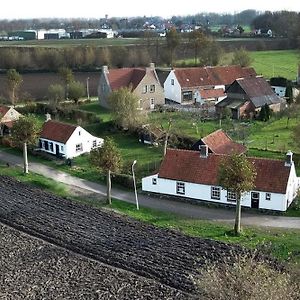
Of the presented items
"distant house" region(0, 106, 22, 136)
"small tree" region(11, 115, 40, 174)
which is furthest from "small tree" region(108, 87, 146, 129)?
"small tree" region(11, 115, 40, 174)

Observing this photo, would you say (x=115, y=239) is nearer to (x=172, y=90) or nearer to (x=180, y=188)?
(x=180, y=188)

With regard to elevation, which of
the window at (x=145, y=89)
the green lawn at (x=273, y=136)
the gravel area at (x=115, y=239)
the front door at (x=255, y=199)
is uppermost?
the window at (x=145, y=89)

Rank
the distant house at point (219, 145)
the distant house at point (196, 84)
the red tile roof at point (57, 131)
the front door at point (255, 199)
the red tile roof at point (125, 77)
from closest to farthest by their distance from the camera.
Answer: the front door at point (255, 199), the distant house at point (219, 145), the red tile roof at point (57, 131), the red tile roof at point (125, 77), the distant house at point (196, 84)

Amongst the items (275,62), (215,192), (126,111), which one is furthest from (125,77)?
(275,62)

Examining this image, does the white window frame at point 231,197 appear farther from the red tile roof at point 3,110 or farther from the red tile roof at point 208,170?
the red tile roof at point 3,110

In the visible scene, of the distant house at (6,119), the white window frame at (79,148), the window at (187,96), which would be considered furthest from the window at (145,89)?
the white window frame at (79,148)

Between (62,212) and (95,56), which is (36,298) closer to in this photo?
(62,212)

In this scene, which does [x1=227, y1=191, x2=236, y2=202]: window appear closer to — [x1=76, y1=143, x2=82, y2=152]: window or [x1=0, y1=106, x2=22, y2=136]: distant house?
[x1=76, y1=143, x2=82, y2=152]: window

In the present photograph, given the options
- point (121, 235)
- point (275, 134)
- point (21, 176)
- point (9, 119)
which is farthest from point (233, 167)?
point (9, 119)
